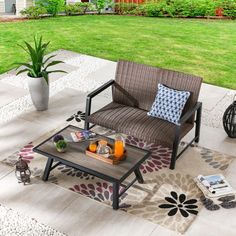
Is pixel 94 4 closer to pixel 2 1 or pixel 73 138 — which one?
pixel 2 1

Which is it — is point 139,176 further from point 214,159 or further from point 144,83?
point 144,83

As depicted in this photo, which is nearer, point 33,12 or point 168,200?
point 168,200

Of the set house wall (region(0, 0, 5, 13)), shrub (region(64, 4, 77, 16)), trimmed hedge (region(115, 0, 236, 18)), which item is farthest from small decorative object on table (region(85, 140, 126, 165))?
house wall (region(0, 0, 5, 13))

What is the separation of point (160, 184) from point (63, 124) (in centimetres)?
183

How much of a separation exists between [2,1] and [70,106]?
47.8ft

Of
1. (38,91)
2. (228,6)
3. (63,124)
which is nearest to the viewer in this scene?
(63,124)

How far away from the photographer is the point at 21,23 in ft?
37.7

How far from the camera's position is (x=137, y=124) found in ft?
18.6

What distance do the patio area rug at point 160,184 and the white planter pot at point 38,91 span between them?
0.83 meters

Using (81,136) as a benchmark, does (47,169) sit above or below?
below

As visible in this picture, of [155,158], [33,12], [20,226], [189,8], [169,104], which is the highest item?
[189,8]

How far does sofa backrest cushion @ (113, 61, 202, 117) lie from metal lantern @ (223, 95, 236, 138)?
21.8 inches

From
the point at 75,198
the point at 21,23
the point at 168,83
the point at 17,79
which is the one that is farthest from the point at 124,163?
the point at 21,23

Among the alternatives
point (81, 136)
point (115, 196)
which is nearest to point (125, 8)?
point (81, 136)
